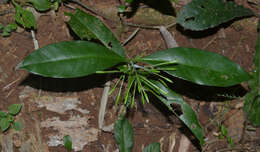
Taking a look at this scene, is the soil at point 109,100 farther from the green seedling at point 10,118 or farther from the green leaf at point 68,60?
the green leaf at point 68,60

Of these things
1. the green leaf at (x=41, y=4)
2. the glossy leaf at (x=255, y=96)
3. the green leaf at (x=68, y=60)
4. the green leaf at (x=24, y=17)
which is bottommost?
the glossy leaf at (x=255, y=96)

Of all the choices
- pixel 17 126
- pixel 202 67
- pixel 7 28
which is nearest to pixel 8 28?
pixel 7 28

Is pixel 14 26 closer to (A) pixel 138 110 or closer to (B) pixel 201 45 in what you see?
(A) pixel 138 110

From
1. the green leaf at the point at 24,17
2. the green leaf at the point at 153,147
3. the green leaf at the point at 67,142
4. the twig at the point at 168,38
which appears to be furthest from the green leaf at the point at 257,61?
the green leaf at the point at 24,17

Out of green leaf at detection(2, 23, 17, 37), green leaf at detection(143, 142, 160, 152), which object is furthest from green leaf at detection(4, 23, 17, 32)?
green leaf at detection(143, 142, 160, 152)

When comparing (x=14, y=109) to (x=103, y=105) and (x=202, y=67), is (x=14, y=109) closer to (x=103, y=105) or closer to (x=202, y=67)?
(x=103, y=105)

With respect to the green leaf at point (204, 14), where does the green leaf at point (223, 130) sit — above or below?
below
